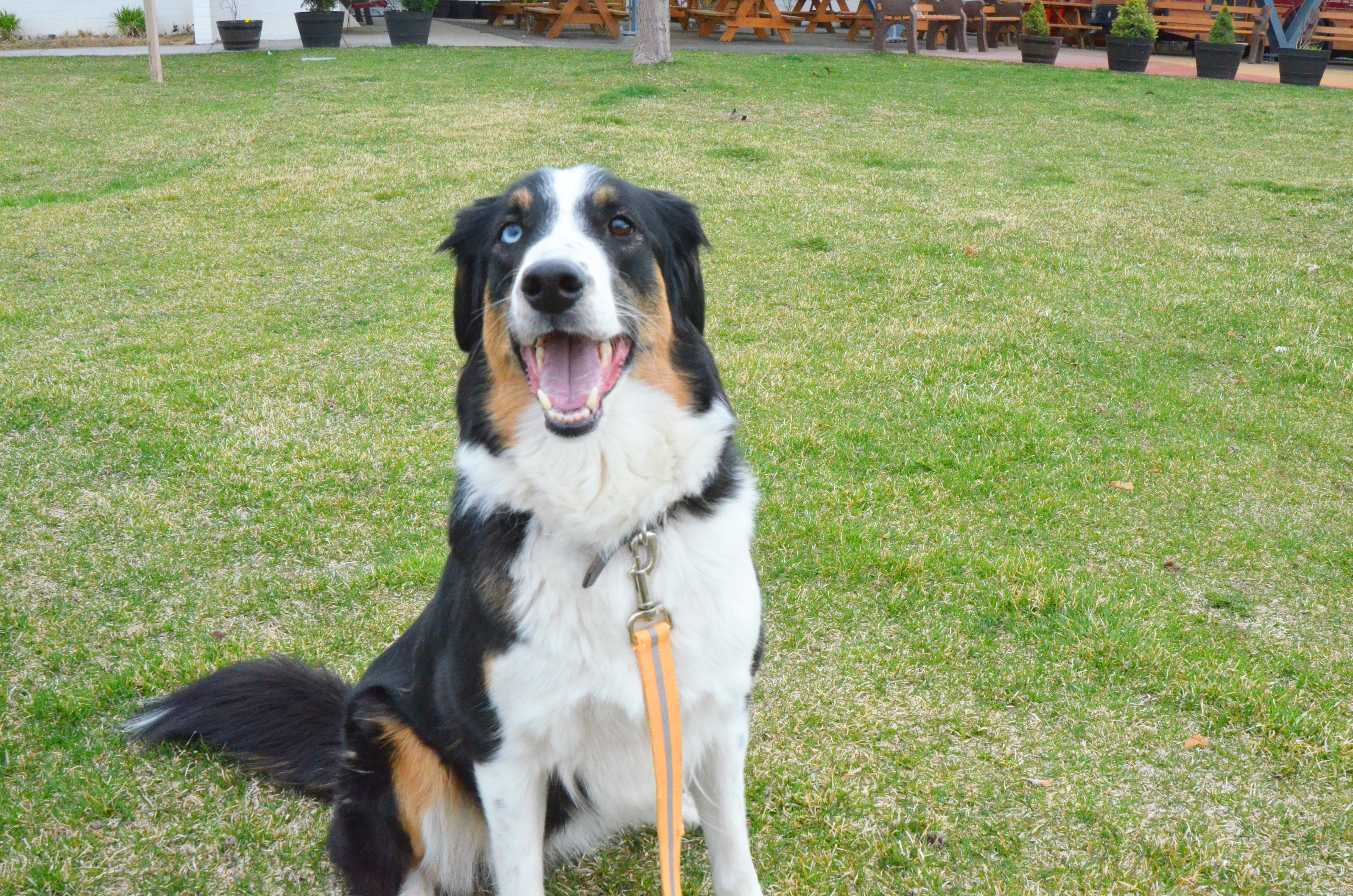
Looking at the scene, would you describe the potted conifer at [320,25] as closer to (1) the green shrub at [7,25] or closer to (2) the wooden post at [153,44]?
(2) the wooden post at [153,44]

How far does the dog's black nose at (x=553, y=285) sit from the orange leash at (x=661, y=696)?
1.60 feet

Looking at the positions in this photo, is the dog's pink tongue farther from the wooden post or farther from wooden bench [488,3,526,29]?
wooden bench [488,3,526,29]

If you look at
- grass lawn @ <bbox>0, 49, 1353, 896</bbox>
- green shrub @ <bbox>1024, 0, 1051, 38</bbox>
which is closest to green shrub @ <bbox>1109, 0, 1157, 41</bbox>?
green shrub @ <bbox>1024, 0, 1051, 38</bbox>

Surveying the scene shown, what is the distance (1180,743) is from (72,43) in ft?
73.8

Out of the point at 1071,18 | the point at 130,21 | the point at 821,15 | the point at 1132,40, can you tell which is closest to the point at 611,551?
the point at 1132,40

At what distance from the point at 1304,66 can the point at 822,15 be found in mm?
8804

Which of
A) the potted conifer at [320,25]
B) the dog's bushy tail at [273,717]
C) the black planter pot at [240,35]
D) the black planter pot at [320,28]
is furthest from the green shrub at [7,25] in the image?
the dog's bushy tail at [273,717]

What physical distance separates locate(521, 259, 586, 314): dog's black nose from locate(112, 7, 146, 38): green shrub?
2189 cm

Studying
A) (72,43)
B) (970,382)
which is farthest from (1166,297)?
(72,43)

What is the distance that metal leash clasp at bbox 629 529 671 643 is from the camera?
2.17 metres

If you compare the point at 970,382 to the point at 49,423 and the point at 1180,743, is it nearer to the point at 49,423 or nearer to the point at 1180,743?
the point at 1180,743

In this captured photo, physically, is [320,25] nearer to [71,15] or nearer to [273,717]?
[71,15]

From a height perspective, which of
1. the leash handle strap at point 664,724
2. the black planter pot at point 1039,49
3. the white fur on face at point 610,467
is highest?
the black planter pot at point 1039,49

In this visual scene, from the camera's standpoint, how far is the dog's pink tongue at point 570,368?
2.28 m
